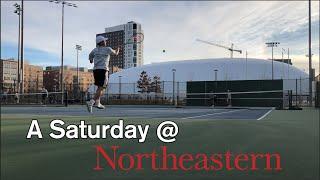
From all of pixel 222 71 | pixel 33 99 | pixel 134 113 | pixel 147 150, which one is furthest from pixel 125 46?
pixel 222 71

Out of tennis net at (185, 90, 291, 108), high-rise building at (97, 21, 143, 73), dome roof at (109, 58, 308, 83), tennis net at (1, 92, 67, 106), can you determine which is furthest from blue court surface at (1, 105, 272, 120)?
dome roof at (109, 58, 308, 83)

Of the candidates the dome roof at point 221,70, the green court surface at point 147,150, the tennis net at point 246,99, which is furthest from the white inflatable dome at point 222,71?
the green court surface at point 147,150

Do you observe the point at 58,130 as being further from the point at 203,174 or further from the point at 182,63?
the point at 182,63

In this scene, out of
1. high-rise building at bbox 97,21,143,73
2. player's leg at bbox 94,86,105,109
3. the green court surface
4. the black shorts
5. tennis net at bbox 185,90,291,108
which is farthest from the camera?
tennis net at bbox 185,90,291,108

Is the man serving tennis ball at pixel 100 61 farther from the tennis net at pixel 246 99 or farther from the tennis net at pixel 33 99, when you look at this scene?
the tennis net at pixel 246 99

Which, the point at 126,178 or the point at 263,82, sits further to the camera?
the point at 263,82

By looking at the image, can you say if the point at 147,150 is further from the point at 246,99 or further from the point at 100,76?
the point at 246,99

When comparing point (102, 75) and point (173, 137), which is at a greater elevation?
point (102, 75)

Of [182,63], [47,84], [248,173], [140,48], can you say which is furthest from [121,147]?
[182,63]

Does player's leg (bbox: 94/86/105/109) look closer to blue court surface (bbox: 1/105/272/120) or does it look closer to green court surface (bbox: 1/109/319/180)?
green court surface (bbox: 1/109/319/180)
